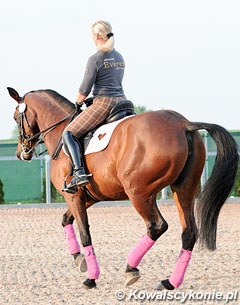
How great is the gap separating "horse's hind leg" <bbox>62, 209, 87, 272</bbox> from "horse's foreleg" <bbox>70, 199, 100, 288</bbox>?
487 mm

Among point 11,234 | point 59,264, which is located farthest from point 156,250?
point 11,234

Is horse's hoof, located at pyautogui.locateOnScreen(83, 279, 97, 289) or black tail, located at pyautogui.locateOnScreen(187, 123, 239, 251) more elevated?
black tail, located at pyautogui.locateOnScreen(187, 123, 239, 251)

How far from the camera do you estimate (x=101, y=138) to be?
1009cm

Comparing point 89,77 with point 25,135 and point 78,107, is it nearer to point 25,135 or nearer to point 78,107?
point 78,107

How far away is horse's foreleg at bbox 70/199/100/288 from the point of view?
9.88m

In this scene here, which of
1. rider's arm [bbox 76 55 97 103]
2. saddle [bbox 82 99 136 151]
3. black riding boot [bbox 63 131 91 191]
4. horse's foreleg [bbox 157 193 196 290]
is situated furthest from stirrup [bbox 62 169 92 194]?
horse's foreleg [bbox 157 193 196 290]

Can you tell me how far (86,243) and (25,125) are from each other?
2012 millimetres

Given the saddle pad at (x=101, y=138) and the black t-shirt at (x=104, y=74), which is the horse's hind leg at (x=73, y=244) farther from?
the black t-shirt at (x=104, y=74)

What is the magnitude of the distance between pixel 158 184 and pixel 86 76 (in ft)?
5.18

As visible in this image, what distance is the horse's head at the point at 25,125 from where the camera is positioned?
11.5 metres

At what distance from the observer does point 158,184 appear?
945 centimetres

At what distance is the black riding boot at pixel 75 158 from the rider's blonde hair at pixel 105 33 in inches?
38.5

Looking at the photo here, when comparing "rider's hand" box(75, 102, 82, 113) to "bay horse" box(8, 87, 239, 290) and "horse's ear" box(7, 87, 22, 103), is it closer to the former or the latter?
"bay horse" box(8, 87, 239, 290)

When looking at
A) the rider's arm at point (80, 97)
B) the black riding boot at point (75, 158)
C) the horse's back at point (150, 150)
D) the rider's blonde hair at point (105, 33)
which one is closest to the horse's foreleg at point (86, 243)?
the black riding boot at point (75, 158)
